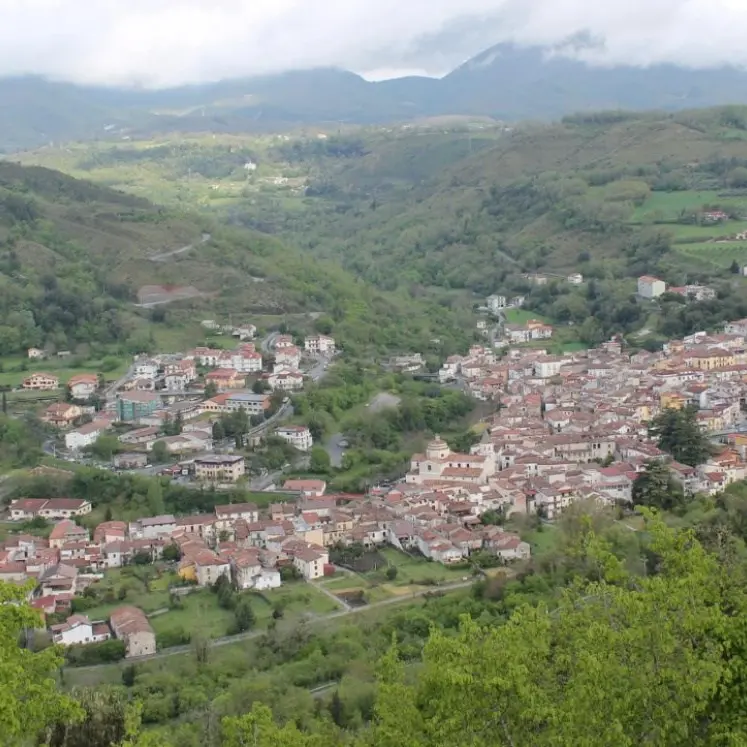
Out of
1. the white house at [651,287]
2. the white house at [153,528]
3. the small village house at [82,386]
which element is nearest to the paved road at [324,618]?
the white house at [153,528]

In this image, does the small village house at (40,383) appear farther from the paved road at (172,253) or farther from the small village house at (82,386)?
the paved road at (172,253)

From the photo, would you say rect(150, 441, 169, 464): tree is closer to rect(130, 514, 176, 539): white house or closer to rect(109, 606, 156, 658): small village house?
rect(130, 514, 176, 539): white house

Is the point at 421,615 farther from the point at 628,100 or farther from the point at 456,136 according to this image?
the point at 628,100

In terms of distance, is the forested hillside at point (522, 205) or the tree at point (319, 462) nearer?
the tree at point (319, 462)

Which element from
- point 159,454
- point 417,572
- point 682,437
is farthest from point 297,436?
point 682,437

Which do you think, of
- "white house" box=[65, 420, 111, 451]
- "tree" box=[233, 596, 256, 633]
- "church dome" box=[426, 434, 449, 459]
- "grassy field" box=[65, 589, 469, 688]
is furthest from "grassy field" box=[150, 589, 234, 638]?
"white house" box=[65, 420, 111, 451]

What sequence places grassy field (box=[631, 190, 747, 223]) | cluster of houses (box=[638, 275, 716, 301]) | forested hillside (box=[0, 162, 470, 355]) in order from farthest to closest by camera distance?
grassy field (box=[631, 190, 747, 223]) → cluster of houses (box=[638, 275, 716, 301]) → forested hillside (box=[0, 162, 470, 355])

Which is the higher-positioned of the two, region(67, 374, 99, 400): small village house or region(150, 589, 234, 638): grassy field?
region(67, 374, 99, 400): small village house

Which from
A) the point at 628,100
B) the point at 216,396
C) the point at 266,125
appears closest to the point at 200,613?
the point at 216,396
